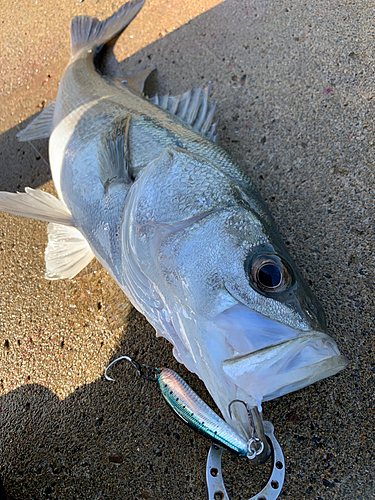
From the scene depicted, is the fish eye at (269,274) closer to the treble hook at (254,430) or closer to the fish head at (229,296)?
the fish head at (229,296)

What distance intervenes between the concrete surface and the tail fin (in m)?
0.11

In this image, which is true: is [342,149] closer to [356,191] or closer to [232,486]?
[356,191]

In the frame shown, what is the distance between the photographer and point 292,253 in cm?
162

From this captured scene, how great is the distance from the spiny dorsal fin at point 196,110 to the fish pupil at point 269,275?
958mm

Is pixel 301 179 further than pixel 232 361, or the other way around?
pixel 301 179

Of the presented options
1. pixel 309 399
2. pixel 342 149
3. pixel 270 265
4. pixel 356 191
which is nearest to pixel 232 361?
pixel 270 265

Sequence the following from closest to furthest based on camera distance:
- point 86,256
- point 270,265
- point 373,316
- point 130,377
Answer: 1. point 270,265
2. point 373,316
3. point 130,377
4. point 86,256

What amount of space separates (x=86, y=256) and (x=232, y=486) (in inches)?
52.6

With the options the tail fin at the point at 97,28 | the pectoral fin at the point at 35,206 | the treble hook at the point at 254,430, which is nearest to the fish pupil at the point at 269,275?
the treble hook at the point at 254,430

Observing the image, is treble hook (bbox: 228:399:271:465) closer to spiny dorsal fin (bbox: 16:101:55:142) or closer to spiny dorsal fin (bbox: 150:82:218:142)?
spiny dorsal fin (bbox: 150:82:218:142)

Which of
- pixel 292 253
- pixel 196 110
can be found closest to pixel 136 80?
pixel 196 110

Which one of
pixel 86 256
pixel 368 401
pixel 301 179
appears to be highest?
pixel 301 179

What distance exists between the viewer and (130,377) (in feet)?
5.28

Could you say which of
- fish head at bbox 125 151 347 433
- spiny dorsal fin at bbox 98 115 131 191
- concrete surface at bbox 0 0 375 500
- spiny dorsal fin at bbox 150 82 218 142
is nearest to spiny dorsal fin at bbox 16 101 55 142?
concrete surface at bbox 0 0 375 500
